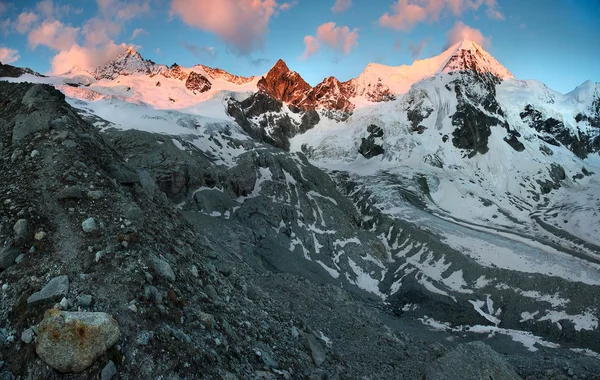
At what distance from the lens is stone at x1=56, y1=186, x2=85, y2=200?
11781 millimetres

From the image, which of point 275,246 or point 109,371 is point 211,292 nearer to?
point 109,371

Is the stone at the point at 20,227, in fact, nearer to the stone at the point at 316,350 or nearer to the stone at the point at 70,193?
the stone at the point at 70,193

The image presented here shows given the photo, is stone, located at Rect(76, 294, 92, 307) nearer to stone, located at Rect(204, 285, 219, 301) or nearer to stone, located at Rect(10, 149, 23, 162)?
stone, located at Rect(204, 285, 219, 301)

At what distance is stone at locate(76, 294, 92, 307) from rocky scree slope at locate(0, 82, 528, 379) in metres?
0.02

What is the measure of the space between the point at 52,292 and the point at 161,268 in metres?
2.76

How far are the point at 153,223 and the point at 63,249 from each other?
3.86 meters

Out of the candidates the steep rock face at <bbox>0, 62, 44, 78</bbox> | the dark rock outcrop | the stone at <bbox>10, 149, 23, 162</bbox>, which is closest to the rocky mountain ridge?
the stone at <bbox>10, 149, 23, 162</bbox>

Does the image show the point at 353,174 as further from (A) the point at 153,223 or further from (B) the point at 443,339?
(A) the point at 153,223

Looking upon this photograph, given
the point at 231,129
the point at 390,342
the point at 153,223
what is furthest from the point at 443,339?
the point at 231,129

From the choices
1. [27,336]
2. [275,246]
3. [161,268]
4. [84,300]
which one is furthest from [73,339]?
[275,246]

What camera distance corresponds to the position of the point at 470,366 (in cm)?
1606

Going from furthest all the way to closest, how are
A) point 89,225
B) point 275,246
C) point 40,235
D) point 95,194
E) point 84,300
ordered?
point 275,246
point 95,194
point 89,225
point 40,235
point 84,300

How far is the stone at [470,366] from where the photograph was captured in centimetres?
1569

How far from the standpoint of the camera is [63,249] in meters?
10.1
